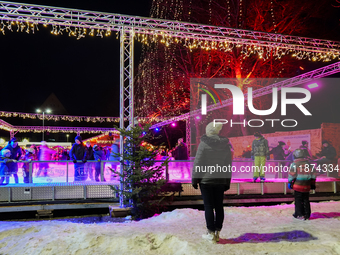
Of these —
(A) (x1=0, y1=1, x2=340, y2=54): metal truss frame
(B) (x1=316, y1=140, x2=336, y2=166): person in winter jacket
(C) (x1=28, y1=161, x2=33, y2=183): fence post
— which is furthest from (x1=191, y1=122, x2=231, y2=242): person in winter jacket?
(B) (x1=316, y1=140, x2=336, y2=166): person in winter jacket

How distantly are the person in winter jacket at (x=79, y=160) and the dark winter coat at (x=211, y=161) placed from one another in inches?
219

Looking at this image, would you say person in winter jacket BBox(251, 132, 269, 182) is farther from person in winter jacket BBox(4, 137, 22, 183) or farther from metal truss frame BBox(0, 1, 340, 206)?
person in winter jacket BBox(4, 137, 22, 183)

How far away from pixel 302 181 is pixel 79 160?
21.1 ft

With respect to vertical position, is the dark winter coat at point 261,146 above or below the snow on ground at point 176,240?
above

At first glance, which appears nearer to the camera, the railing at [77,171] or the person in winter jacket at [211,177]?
the person in winter jacket at [211,177]

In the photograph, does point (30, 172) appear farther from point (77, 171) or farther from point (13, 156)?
point (77, 171)

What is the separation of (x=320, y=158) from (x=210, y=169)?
877 cm

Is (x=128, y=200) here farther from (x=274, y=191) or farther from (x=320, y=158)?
(x=320, y=158)

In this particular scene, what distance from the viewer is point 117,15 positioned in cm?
809

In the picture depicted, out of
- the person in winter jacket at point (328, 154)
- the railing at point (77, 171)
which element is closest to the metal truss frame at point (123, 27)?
the railing at point (77, 171)

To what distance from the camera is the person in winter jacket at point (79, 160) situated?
884 cm

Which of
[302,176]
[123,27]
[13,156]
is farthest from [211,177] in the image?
[13,156]

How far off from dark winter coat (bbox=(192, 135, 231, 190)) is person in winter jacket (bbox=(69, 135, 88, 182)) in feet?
18.2

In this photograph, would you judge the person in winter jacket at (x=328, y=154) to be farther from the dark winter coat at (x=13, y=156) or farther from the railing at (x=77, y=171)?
the dark winter coat at (x=13, y=156)
